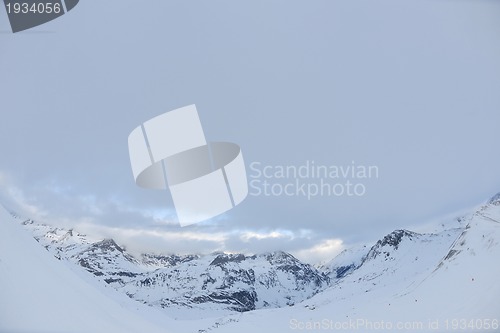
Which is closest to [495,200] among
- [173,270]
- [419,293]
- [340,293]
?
[419,293]

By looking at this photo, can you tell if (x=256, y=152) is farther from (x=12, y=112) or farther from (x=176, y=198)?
(x=12, y=112)

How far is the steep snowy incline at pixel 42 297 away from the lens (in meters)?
7.89

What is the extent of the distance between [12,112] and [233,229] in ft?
13.4

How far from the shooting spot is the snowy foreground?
314 inches

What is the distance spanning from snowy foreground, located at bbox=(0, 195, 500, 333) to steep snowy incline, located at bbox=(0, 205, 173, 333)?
0.6 inches

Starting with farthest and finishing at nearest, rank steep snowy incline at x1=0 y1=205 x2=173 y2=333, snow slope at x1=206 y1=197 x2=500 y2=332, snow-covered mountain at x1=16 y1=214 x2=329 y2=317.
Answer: snow-covered mountain at x1=16 y1=214 x2=329 y2=317, snow slope at x1=206 y1=197 x2=500 y2=332, steep snowy incline at x1=0 y1=205 x2=173 y2=333

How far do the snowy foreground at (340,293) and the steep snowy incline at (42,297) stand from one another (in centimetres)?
1

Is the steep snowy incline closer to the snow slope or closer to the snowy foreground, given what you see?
the snowy foreground

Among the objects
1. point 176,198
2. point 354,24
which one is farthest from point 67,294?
point 354,24

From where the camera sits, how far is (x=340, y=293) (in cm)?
883

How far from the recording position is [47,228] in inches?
335

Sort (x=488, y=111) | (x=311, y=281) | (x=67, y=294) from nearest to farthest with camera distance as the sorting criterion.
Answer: (x=67, y=294) → (x=488, y=111) → (x=311, y=281)

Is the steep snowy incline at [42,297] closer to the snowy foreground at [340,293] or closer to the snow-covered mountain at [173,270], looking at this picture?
the snowy foreground at [340,293]

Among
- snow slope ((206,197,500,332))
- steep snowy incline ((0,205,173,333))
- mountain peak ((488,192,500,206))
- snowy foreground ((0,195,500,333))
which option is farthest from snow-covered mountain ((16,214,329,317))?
mountain peak ((488,192,500,206))
